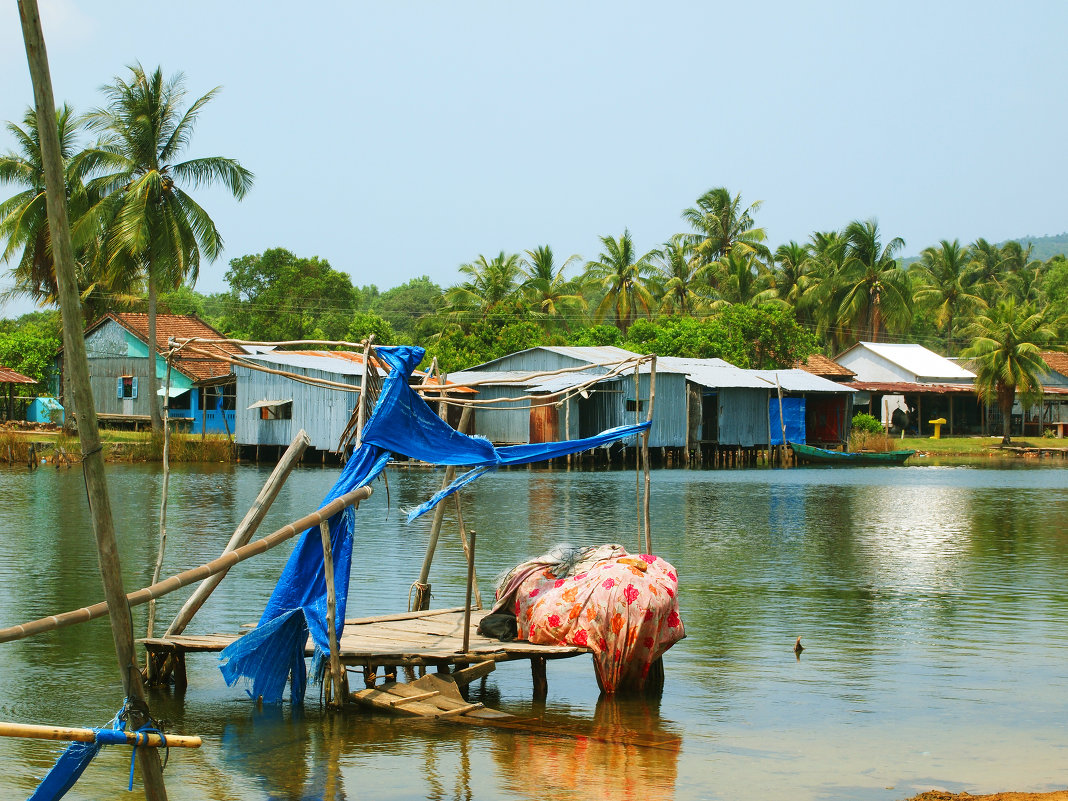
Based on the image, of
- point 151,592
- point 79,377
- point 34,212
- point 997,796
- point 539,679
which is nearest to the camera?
point 79,377

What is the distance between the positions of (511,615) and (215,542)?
10373mm

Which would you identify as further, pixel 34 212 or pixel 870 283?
pixel 870 283

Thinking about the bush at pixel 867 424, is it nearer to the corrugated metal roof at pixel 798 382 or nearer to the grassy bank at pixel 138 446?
the corrugated metal roof at pixel 798 382

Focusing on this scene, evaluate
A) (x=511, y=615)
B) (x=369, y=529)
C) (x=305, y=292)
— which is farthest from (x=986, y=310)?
(x=511, y=615)

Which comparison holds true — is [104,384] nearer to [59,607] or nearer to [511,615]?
[59,607]

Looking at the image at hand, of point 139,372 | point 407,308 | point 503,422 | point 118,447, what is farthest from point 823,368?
point 407,308

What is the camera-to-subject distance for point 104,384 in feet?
150

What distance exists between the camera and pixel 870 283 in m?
55.7

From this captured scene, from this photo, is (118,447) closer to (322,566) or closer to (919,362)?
(322,566)

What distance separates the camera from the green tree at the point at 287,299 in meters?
57.9

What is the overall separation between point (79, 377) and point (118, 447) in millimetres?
34726

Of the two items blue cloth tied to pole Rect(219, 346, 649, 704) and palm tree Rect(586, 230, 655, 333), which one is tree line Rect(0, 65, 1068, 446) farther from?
blue cloth tied to pole Rect(219, 346, 649, 704)

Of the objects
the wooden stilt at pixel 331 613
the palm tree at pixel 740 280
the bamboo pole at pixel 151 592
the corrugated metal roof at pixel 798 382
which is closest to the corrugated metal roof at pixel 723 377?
the corrugated metal roof at pixel 798 382

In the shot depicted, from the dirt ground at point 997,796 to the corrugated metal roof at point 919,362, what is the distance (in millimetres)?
47644
